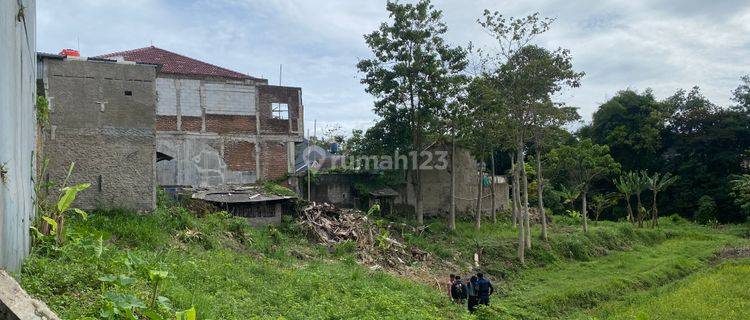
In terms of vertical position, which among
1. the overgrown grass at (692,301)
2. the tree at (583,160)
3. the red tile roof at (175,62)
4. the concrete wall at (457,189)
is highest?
the red tile roof at (175,62)

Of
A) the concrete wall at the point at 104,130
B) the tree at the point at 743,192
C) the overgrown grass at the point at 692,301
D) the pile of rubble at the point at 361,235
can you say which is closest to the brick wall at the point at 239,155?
the pile of rubble at the point at 361,235

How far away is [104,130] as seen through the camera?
16328 millimetres

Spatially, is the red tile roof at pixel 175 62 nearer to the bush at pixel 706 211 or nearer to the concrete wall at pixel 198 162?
the concrete wall at pixel 198 162

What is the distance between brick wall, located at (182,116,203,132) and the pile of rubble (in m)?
7.59

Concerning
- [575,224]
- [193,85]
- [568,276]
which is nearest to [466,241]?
[568,276]

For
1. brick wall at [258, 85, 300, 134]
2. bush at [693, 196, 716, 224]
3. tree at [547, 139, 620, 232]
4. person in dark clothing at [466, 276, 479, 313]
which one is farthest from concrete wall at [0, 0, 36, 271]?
→ bush at [693, 196, 716, 224]

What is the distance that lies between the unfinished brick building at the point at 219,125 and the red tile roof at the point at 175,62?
0.05 meters

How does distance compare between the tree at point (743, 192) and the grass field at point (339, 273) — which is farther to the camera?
the tree at point (743, 192)

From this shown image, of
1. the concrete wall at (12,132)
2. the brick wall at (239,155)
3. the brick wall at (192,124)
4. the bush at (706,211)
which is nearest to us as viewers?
the concrete wall at (12,132)

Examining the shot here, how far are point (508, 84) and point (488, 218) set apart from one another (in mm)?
10911

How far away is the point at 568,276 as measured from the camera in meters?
20.2

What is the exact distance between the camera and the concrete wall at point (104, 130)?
1586 cm

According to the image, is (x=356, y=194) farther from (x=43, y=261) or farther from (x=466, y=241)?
(x=43, y=261)

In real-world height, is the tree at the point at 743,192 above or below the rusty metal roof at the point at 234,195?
below
